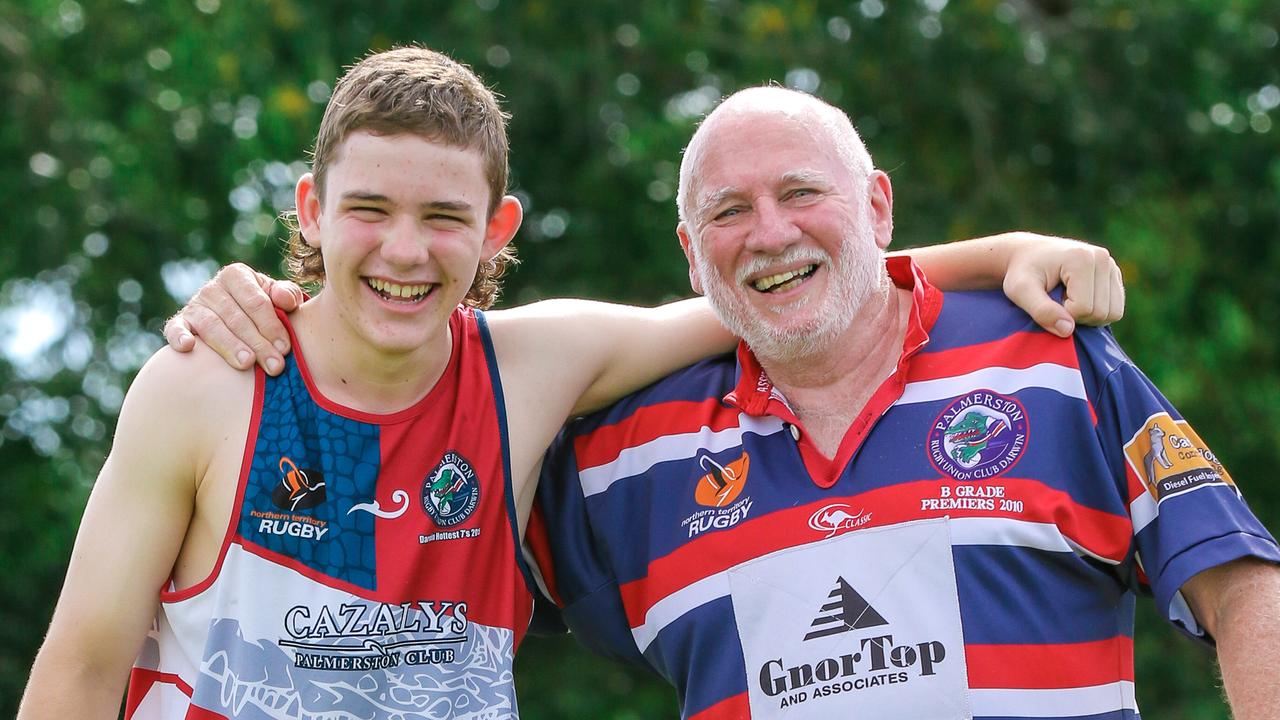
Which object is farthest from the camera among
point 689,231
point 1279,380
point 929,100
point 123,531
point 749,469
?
point 929,100

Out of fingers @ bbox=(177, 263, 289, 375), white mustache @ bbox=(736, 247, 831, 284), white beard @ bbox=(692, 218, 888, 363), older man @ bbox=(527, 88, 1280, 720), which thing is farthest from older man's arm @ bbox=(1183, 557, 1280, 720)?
fingers @ bbox=(177, 263, 289, 375)

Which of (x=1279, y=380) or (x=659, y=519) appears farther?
(x=1279, y=380)

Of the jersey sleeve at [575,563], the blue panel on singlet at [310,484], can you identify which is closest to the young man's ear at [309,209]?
the blue panel on singlet at [310,484]

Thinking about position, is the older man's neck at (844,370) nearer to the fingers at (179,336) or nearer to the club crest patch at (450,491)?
the club crest patch at (450,491)

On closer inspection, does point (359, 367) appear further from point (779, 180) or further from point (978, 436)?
point (978, 436)

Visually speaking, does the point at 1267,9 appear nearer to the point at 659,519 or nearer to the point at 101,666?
the point at 659,519

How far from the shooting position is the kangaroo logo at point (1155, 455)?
3.10m

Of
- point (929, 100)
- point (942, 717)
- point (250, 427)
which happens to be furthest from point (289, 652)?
point (929, 100)

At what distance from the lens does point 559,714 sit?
316 inches

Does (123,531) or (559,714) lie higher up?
(559,714)

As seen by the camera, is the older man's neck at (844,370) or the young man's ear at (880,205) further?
the young man's ear at (880,205)

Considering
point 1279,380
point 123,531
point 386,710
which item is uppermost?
point 1279,380

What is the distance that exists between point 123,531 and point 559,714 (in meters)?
5.32

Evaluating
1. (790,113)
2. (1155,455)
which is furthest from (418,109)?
(1155,455)
